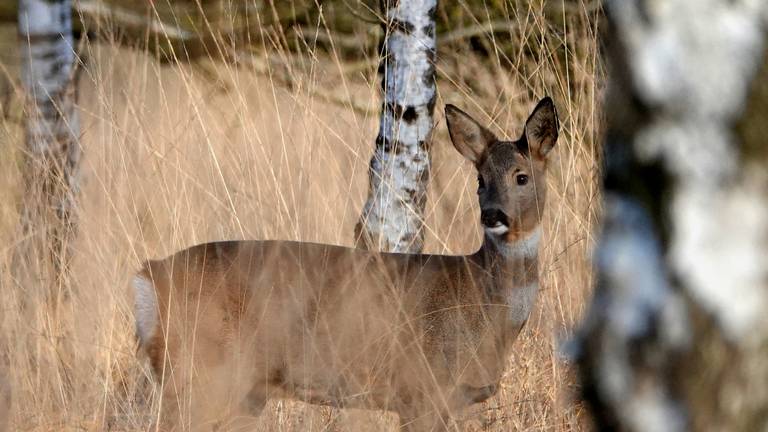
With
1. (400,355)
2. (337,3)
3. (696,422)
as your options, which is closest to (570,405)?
(400,355)

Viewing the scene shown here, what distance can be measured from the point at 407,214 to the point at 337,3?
459 centimetres

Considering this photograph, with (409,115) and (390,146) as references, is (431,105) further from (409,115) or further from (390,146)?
(390,146)

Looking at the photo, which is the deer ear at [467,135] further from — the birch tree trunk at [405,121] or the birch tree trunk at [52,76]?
the birch tree trunk at [52,76]

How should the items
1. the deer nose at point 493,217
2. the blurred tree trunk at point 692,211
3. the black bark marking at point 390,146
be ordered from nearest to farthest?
the blurred tree trunk at point 692,211
the deer nose at point 493,217
the black bark marking at point 390,146

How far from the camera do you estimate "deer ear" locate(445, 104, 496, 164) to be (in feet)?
13.0

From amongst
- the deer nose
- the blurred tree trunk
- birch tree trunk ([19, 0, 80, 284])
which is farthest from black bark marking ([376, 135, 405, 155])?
the blurred tree trunk

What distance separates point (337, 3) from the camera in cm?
865

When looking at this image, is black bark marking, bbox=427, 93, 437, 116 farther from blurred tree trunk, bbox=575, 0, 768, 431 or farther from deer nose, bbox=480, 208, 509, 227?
blurred tree trunk, bbox=575, 0, 768, 431

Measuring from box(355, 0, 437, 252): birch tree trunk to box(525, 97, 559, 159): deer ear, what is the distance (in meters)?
0.53

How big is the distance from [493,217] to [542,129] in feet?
1.42

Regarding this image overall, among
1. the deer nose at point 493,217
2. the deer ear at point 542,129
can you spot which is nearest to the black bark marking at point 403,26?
the deer ear at point 542,129

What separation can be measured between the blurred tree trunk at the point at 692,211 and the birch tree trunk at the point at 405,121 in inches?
134

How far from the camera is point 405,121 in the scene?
4340 mm

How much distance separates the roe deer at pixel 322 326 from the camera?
3.42 m
